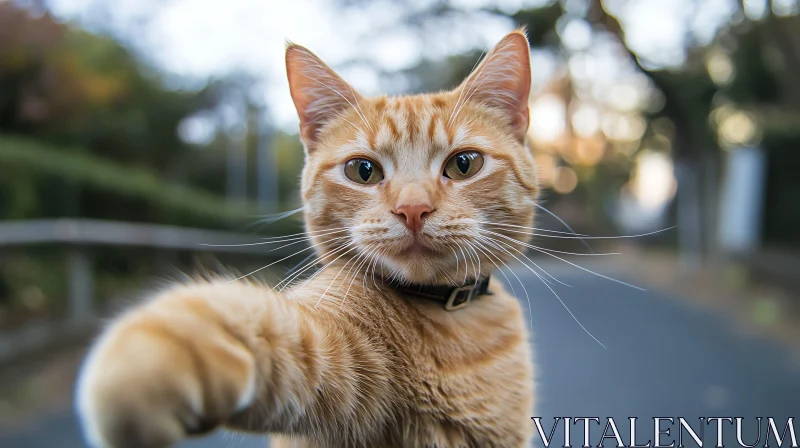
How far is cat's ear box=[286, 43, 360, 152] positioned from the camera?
70 cm

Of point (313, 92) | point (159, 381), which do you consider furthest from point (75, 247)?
point (159, 381)

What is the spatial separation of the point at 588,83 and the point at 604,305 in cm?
82

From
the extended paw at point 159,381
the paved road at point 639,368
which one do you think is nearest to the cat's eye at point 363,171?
the extended paw at point 159,381

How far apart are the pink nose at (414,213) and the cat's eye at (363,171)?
0.10 metres

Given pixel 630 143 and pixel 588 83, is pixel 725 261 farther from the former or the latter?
pixel 588 83

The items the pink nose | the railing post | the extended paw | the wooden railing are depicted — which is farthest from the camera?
the railing post

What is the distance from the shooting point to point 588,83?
6.05ft

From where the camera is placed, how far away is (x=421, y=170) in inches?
25.5

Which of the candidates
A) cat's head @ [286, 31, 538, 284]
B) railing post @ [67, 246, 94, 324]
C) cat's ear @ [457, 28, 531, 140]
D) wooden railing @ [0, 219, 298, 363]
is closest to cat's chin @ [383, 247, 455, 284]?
cat's head @ [286, 31, 538, 284]

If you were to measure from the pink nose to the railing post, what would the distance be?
5.99ft

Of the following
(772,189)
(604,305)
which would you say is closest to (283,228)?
(604,305)

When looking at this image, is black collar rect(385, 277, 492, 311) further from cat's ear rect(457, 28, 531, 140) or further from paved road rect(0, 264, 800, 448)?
paved road rect(0, 264, 800, 448)

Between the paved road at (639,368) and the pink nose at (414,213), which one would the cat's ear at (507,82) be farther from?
the paved road at (639,368)

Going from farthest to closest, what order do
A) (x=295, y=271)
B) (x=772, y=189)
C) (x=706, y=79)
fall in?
(x=772, y=189) → (x=706, y=79) → (x=295, y=271)
